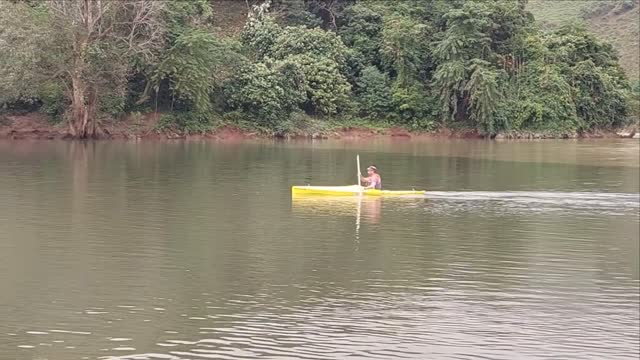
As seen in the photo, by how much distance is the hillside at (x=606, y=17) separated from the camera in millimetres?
91062

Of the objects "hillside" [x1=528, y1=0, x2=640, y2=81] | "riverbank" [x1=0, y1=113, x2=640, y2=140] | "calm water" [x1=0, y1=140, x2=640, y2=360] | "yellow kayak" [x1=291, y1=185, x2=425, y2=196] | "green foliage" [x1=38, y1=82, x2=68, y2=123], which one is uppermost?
"hillside" [x1=528, y1=0, x2=640, y2=81]

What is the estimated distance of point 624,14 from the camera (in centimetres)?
9894

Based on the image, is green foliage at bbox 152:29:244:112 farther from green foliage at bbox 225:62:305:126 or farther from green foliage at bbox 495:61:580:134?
green foliage at bbox 495:61:580:134

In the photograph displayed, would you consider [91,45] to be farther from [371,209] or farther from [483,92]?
[371,209]

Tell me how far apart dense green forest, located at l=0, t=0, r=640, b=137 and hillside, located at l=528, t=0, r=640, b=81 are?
67.8 feet

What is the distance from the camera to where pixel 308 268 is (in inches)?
663

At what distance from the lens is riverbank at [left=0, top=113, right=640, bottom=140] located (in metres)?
52.0

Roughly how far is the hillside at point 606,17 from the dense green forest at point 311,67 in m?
20.7

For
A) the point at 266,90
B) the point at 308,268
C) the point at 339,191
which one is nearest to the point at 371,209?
the point at 339,191

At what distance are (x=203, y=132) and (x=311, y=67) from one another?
28.2 feet

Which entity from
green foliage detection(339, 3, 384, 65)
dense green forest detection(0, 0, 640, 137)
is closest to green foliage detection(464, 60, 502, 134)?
dense green forest detection(0, 0, 640, 137)

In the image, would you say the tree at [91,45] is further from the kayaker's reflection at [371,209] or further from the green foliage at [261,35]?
the kayaker's reflection at [371,209]

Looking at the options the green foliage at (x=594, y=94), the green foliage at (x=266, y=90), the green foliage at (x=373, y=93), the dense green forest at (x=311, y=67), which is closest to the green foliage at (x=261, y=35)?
the dense green forest at (x=311, y=67)

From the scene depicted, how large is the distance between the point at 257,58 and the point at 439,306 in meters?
47.7
